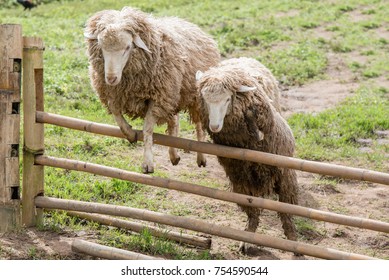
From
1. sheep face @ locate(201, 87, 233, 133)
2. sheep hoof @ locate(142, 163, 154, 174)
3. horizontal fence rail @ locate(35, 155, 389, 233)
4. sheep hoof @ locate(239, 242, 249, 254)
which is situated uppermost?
sheep face @ locate(201, 87, 233, 133)

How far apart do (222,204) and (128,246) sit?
1.67 metres

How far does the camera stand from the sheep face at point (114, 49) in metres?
5.56

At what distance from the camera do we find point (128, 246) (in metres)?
6.02

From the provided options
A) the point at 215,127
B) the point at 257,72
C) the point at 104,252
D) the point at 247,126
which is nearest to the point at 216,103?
the point at 215,127

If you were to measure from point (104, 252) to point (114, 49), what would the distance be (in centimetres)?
157

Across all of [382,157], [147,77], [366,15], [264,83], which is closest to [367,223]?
[264,83]

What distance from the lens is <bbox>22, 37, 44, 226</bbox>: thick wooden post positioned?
6.12 m

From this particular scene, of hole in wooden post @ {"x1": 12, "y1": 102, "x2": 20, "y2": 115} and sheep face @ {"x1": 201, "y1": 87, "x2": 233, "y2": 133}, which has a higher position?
sheep face @ {"x1": 201, "y1": 87, "x2": 233, "y2": 133}

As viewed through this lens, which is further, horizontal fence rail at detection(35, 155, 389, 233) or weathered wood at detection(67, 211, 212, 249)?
weathered wood at detection(67, 211, 212, 249)

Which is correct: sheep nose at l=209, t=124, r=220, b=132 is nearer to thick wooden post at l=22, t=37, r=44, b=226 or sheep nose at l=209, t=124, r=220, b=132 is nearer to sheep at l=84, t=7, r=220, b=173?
sheep at l=84, t=7, r=220, b=173

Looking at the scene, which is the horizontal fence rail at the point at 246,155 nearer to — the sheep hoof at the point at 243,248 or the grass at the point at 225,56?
the grass at the point at 225,56

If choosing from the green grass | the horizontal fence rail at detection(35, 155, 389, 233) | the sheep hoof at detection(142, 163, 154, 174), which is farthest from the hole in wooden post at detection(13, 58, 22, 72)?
the green grass

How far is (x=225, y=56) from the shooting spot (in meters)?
12.5

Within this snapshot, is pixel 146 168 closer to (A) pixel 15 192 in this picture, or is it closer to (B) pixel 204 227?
(B) pixel 204 227
